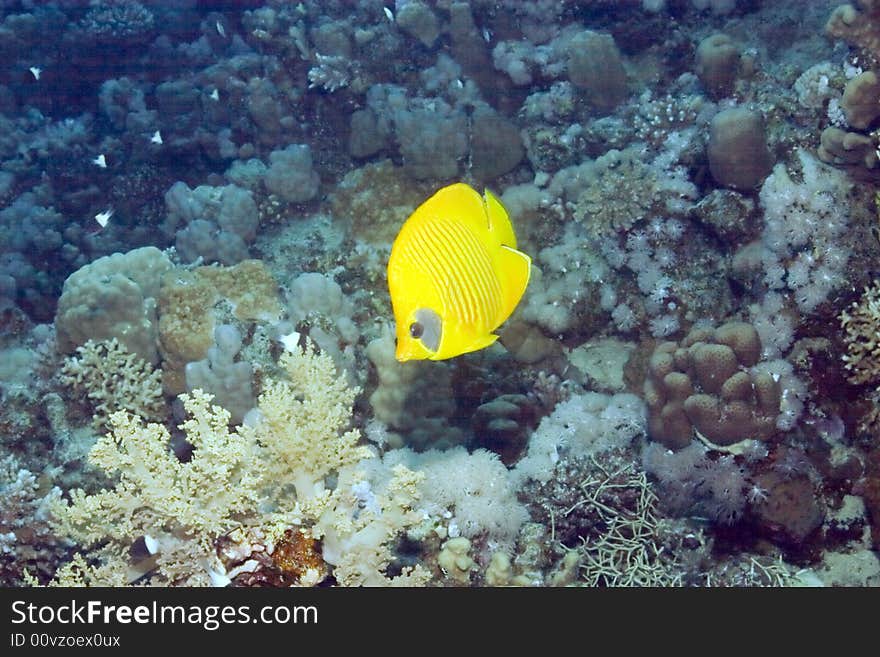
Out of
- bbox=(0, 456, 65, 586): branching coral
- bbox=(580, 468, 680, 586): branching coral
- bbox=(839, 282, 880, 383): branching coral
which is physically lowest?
bbox=(0, 456, 65, 586): branching coral

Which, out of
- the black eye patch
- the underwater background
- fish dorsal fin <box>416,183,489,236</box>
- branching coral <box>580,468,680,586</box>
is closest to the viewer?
the black eye patch

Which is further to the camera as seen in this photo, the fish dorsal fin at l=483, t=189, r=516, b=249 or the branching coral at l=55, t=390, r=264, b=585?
the branching coral at l=55, t=390, r=264, b=585

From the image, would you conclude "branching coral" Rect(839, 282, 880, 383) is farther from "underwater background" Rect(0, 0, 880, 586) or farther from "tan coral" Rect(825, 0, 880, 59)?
"tan coral" Rect(825, 0, 880, 59)

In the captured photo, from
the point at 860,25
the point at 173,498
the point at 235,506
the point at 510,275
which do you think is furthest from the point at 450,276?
the point at 860,25

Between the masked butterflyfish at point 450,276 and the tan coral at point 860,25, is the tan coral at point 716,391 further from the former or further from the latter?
the masked butterflyfish at point 450,276

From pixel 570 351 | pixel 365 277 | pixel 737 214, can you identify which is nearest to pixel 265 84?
pixel 365 277

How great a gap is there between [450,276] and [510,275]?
0.91ft

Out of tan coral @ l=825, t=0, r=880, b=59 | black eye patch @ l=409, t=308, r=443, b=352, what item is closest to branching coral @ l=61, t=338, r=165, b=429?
black eye patch @ l=409, t=308, r=443, b=352

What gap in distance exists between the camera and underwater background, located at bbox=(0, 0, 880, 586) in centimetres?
292

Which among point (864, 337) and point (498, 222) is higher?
point (498, 222)

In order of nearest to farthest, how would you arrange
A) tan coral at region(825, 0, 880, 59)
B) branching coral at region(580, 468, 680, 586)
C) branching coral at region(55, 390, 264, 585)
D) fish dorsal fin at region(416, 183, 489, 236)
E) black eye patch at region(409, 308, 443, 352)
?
black eye patch at region(409, 308, 443, 352) < fish dorsal fin at region(416, 183, 489, 236) < branching coral at region(55, 390, 264, 585) < branching coral at region(580, 468, 680, 586) < tan coral at region(825, 0, 880, 59)

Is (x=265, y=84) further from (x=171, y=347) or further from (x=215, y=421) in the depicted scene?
(x=215, y=421)

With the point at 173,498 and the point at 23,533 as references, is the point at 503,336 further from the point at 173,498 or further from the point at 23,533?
the point at 23,533

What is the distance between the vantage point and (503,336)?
17.1 feet
